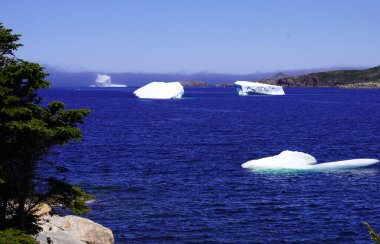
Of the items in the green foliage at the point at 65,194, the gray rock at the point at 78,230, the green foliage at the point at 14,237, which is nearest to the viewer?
the green foliage at the point at 14,237

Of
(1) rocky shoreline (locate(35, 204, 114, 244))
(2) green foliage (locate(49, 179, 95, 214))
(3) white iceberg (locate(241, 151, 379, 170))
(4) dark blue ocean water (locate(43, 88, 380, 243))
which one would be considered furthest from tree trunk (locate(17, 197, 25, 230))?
(3) white iceberg (locate(241, 151, 379, 170))

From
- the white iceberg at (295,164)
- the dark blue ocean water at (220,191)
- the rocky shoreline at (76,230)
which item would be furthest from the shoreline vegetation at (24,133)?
the white iceberg at (295,164)

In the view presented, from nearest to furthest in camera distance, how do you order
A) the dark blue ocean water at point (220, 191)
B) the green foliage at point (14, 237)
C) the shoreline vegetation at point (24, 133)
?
the green foliage at point (14, 237) < the shoreline vegetation at point (24, 133) < the dark blue ocean water at point (220, 191)

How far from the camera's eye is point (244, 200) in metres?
40.6

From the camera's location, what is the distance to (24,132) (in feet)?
68.3

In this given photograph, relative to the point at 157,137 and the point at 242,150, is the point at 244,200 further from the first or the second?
the point at 157,137

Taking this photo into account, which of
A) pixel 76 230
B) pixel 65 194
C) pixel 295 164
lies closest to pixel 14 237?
pixel 65 194

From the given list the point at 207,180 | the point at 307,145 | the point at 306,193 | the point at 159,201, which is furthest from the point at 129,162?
the point at 307,145

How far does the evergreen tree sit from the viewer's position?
21.2 metres

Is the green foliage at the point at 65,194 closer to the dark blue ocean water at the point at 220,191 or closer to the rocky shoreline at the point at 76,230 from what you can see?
the rocky shoreline at the point at 76,230

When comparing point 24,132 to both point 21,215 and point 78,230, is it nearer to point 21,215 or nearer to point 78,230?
point 21,215

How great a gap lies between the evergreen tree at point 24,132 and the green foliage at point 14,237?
5.04 feet

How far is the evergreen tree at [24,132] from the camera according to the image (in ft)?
69.4

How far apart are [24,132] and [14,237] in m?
4.48
